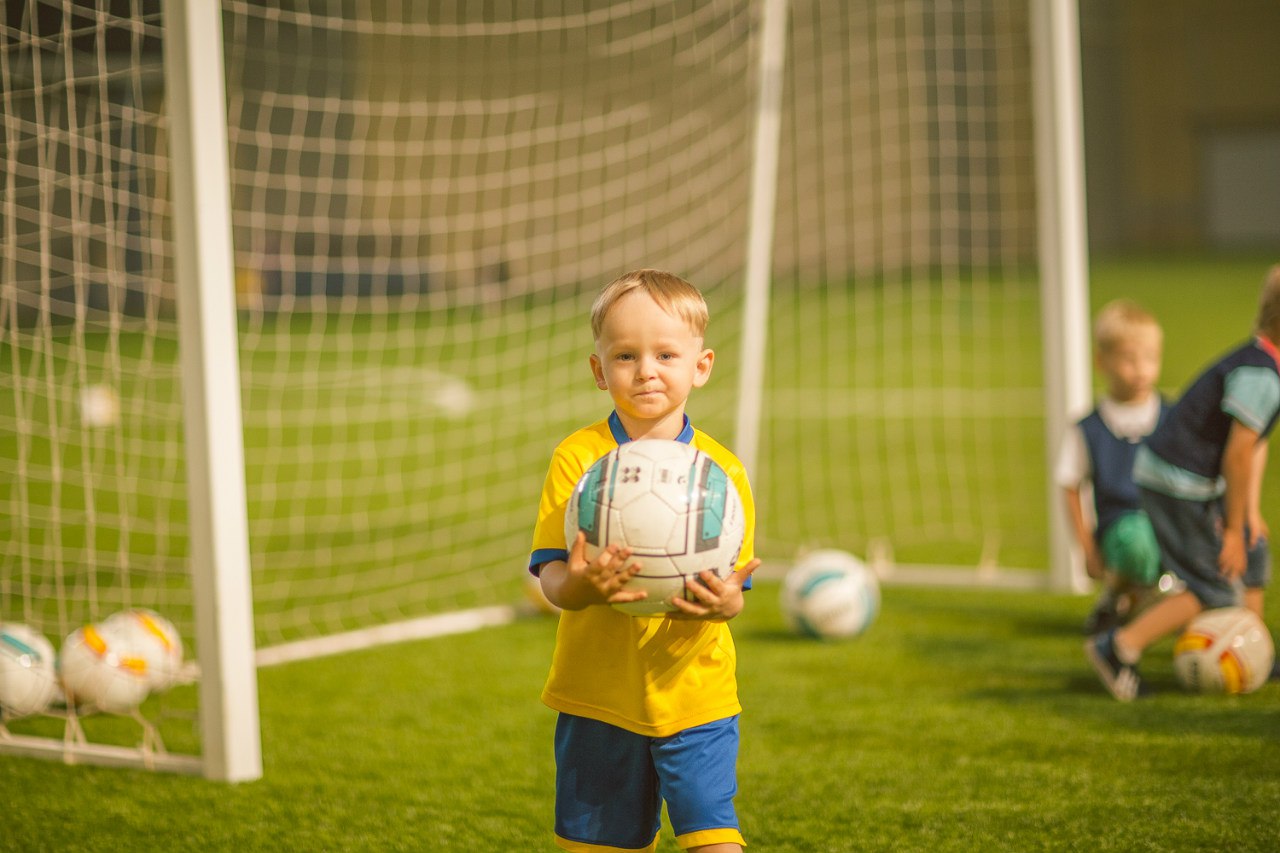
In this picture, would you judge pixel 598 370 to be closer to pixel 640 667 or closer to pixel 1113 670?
pixel 640 667

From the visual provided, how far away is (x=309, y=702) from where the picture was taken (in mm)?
4496

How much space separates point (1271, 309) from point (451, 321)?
1020 centimetres

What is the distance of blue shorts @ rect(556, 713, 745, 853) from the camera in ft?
7.82

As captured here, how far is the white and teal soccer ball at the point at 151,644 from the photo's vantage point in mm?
4234

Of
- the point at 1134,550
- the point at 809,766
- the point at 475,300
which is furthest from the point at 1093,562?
the point at 475,300

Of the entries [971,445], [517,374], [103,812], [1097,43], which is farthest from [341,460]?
[1097,43]

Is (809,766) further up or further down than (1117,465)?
further down

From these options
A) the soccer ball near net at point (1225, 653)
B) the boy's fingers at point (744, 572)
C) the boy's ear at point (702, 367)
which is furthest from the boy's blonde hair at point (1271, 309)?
the boy's fingers at point (744, 572)

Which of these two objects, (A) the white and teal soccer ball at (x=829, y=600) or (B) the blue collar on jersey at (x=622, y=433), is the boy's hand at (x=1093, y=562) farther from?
(B) the blue collar on jersey at (x=622, y=433)

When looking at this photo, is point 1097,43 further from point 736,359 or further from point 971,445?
point 971,445

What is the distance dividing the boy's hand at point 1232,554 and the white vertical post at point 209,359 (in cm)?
273

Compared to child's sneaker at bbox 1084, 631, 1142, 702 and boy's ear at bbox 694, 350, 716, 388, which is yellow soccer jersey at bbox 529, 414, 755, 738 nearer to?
boy's ear at bbox 694, 350, 716, 388

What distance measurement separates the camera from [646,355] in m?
2.30

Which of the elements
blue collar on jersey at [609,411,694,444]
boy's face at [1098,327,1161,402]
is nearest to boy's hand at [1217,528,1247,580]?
boy's face at [1098,327,1161,402]
